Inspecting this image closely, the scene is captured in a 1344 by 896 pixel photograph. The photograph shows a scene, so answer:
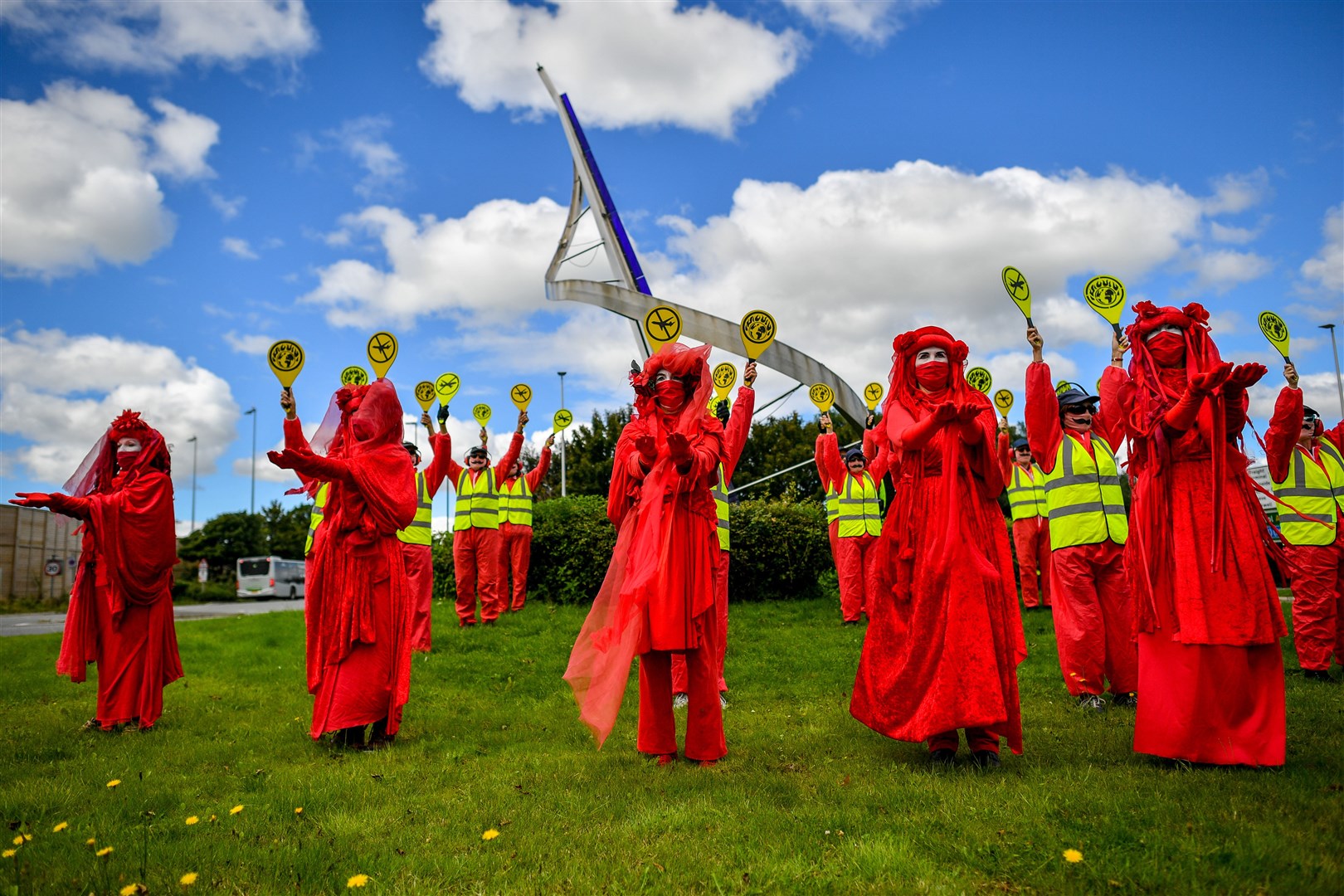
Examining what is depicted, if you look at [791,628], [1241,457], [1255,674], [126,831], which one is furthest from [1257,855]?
[791,628]

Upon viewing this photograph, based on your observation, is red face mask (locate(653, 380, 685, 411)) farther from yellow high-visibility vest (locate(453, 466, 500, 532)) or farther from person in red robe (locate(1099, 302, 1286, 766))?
yellow high-visibility vest (locate(453, 466, 500, 532))

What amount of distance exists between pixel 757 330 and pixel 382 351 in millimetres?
2812

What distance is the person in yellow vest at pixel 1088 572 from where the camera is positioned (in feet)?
21.8

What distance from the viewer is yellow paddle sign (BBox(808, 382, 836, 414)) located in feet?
29.0

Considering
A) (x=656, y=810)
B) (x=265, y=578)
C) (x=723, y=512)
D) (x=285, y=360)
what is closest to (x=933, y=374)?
(x=656, y=810)

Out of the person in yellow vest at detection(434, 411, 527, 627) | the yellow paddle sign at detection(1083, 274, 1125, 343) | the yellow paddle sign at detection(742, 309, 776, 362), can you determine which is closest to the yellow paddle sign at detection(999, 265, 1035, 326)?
the yellow paddle sign at detection(1083, 274, 1125, 343)

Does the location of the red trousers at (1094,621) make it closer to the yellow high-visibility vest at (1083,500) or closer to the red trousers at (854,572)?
the yellow high-visibility vest at (1083,500)

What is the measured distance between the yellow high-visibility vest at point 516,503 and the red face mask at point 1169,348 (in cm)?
929

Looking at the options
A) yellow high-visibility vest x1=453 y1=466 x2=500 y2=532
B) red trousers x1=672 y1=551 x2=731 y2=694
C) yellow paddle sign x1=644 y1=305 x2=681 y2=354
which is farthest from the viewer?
yellow high-visibility vest x1=453 y1=466 x2=500 y2=532

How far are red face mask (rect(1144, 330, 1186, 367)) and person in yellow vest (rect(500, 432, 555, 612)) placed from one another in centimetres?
886

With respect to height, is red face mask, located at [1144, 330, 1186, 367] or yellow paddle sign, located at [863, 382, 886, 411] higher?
yellow paddle sign, located at [863, 382, 886, 411]

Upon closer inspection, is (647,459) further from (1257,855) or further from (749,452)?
(749,452)

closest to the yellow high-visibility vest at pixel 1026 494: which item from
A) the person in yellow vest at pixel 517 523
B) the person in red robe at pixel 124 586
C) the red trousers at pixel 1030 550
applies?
the red trousers at pixel 1030 550

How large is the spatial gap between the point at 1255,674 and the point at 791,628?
277 inches
